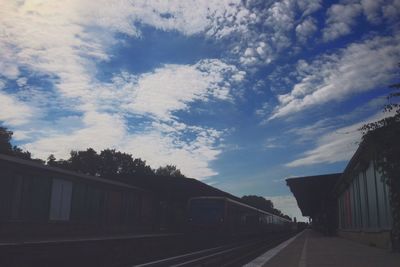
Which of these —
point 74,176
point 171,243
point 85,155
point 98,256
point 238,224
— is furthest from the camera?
point 85,155

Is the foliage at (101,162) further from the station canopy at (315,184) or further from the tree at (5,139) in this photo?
the station canopy at (315,184)

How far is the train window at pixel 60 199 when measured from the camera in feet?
85.2

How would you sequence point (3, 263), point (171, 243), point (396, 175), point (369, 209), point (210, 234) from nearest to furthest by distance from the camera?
point (3, 263) → point (396, 175) → point (369, 209) → point (171, 243) → point (210, 234)

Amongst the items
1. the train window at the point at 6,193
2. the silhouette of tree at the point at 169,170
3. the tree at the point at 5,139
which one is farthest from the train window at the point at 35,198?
the silhouette of tree at the point at 169,170

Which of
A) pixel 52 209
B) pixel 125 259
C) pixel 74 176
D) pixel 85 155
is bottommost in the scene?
pixel 125 259

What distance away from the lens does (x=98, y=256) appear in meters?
16.4

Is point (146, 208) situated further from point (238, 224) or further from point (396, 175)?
point (396, 175)

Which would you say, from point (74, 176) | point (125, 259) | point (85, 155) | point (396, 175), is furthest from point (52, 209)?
point (85, 155)

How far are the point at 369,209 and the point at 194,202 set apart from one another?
50.4 feet

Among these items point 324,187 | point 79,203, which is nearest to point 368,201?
point 79,203

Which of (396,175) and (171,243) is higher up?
(396,175)

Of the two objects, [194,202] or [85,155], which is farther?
[85,155]

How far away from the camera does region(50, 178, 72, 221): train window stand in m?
26.0

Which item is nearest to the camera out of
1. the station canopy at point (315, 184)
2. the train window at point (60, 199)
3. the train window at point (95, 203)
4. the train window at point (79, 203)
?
the train window at point (60, 199)
